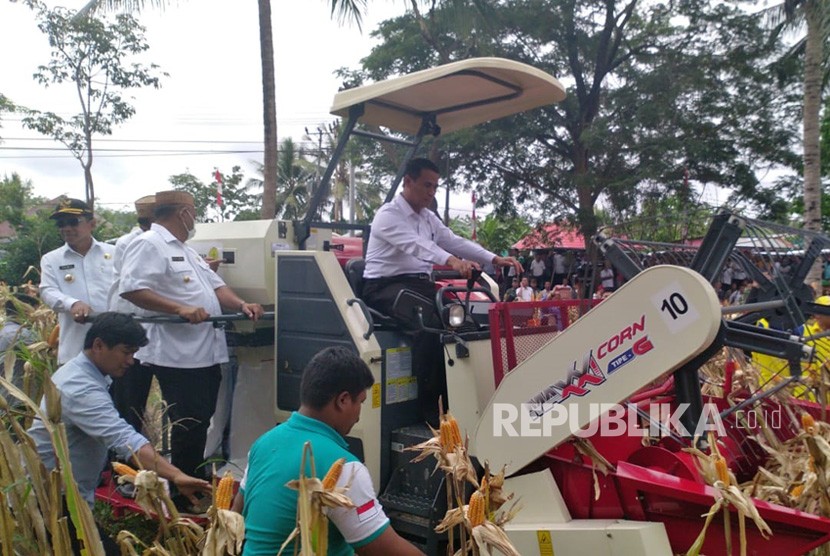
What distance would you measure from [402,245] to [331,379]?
1.78 meters

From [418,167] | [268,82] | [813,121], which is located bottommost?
[418,167]

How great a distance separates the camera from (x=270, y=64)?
439 inches

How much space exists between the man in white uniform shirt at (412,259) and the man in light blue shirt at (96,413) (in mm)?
1432

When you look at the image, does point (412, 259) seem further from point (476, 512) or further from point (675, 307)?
point (476, 512)

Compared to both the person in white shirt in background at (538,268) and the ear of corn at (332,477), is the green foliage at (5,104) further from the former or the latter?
the ear of corn at (332,477)

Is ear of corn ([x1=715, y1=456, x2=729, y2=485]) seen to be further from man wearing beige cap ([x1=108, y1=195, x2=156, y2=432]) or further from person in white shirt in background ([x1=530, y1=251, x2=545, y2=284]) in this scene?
person in white shirt in background ([x1=530, y1=251, x2=545, y2=284])

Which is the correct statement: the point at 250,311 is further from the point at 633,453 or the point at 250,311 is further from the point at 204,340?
the point at 633,453

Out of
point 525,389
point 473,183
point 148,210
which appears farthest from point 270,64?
point 525,389

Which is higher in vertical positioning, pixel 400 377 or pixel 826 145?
pixel 826 145

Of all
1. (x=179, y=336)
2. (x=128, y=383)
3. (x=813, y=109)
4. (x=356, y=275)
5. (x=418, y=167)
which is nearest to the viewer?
(x=179, y=336)

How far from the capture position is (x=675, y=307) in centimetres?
244

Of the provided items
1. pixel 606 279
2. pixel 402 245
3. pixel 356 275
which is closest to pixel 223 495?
pixel 402 245

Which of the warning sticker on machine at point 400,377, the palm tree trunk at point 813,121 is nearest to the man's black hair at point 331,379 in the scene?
the warning sticker on machine at point 400,377

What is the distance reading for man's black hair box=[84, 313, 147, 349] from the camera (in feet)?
10.2
